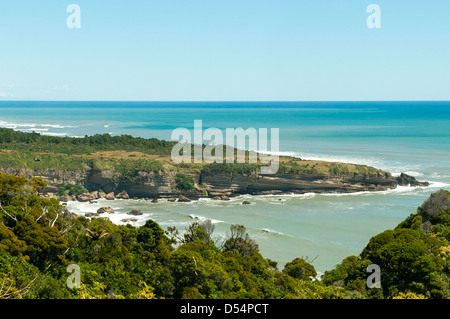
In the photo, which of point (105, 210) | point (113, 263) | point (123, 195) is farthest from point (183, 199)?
point (113, 263)

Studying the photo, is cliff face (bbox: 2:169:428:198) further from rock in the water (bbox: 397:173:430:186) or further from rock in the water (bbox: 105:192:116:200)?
rock in the water (bbox: 105:192:116:200)

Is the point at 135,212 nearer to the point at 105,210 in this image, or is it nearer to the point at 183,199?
the point at 105,210

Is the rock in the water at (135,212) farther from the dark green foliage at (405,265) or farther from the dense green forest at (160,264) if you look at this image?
the dark green foliage at (405,265)

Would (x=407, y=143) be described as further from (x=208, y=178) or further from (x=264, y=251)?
(x=264, y=251)

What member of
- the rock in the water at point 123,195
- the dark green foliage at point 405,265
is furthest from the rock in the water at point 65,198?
the dark green foliage at point 405,265

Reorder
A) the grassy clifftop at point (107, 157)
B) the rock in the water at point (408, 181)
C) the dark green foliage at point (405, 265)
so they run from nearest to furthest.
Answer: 1. the dark green foliage at point (405, 265)
2. the grassy clifftop at point (107, 157)
3. the rock in the water at point (408, 181)
